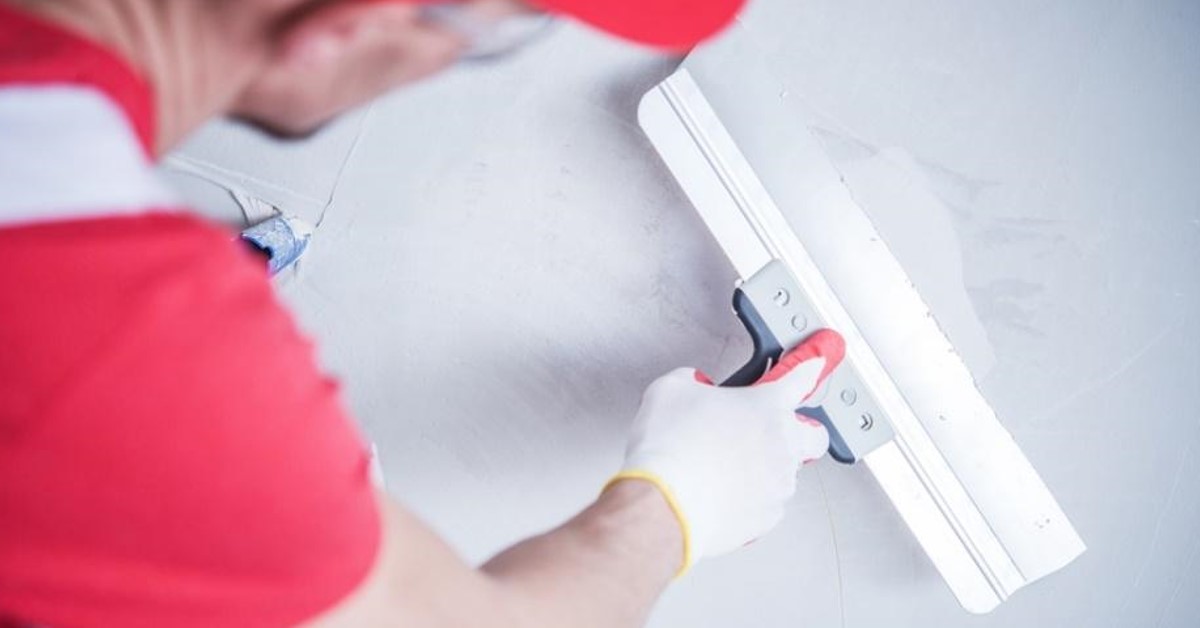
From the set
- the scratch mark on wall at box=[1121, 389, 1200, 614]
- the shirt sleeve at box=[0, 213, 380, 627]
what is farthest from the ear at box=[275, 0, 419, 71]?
the scratch mark on wall at box=[1121, 389, 1200, 614]

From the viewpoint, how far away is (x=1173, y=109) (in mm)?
1088

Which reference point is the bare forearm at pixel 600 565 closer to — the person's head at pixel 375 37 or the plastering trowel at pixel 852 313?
the plastering trowel at pixel 852 313

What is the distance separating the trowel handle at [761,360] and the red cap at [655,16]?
0.43 meters

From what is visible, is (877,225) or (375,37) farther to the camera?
(877,225)

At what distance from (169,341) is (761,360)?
74 cm

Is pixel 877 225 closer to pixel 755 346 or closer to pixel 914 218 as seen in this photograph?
pixel 914 218

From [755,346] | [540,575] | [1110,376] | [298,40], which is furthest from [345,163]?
[1110,376]

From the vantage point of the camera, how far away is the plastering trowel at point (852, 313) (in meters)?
1.11

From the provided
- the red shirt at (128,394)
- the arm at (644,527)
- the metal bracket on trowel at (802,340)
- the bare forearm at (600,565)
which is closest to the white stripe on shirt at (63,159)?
the red shirt at (128,394)

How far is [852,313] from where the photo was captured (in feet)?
3.69

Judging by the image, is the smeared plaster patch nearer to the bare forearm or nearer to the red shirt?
the bare forearm

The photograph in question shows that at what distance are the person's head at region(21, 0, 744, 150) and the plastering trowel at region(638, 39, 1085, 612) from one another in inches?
15.4

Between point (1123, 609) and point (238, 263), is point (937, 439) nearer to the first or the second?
point (1123, 609)

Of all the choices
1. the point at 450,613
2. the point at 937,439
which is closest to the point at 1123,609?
the point at 937,439
